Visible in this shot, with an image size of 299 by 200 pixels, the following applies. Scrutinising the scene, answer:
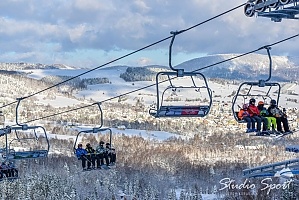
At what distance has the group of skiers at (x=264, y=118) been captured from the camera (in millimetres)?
14492

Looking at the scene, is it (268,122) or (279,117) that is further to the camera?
(279,117)

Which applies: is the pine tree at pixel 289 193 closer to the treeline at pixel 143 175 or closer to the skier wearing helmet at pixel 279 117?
the treeline at pixel 143 175

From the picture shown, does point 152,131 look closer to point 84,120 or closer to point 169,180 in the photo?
point 84,120

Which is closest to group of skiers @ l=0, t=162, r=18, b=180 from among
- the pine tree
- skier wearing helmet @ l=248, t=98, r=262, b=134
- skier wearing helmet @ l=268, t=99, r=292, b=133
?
skier wearing helmet @ l=248, t=98, r=262, b=134

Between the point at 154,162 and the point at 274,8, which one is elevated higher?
the point at 274,8

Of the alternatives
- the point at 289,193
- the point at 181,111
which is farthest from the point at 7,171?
the point at 289,193

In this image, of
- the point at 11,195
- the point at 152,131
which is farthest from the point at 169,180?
the point at 152,131

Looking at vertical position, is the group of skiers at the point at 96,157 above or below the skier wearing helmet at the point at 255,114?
below

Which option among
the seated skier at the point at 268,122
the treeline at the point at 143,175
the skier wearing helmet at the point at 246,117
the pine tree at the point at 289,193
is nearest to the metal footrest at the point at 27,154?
the skier wearing helmet at the point at 246,117

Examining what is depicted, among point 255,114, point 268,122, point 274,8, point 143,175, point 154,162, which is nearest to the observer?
point 274,8

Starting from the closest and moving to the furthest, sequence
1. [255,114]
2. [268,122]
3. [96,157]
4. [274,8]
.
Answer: [274,8] < [268,122] < [255,114] < [96,157]

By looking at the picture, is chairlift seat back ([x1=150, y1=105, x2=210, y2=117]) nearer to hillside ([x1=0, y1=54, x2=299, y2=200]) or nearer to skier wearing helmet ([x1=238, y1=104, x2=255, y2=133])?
skier wearing helmet ([x1=238, y1=104, x2=255, y2=133])

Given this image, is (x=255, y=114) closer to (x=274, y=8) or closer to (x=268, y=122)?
(x=268, y=122)

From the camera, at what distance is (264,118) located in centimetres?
1460
